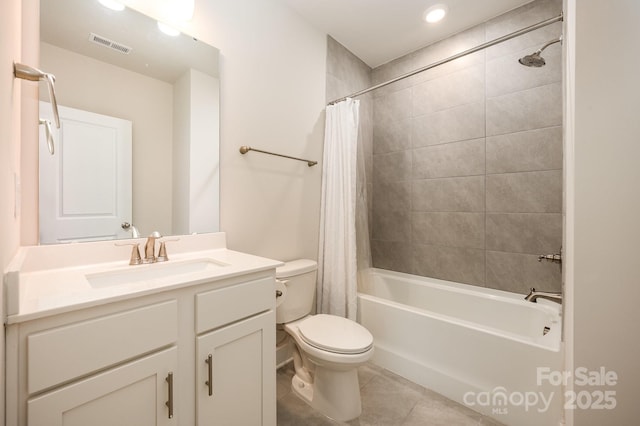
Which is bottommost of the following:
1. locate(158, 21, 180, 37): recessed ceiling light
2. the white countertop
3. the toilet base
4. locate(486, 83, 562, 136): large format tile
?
the toilet base

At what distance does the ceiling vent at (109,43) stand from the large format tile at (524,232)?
2459 millimetres

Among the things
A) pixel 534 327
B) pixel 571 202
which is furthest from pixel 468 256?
pixel 571 202

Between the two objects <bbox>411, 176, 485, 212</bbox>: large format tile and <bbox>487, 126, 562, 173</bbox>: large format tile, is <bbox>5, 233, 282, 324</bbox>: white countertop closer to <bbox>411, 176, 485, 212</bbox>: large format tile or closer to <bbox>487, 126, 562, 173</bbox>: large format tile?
<bbox>411, 176, 485, 212</bbox>: large format tile

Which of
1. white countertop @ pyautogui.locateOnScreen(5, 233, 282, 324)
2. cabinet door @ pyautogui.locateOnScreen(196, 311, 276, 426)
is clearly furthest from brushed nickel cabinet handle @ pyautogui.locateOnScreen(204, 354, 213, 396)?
white countertop @ pyautogui.locateOnScreen(5, 233, 282, 324)

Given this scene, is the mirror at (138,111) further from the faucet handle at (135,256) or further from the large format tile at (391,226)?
the large format tile at (391,226)

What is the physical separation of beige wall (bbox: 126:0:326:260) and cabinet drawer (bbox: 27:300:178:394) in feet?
2.54

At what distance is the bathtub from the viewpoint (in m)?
1.33

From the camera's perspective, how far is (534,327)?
1.71 m

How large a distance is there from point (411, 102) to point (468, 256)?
143cm

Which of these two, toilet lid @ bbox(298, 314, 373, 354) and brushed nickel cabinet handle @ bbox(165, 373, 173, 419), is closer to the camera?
brushed nickel cabinet handle @ bbox(165, 373, 173, 419)

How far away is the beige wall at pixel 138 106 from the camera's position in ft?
3.59

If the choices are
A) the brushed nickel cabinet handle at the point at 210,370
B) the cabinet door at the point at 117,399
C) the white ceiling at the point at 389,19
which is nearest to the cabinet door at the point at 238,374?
the brushed nickel cabinet handle at the point at 210,370

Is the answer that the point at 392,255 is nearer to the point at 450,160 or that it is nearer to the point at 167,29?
the point at 450,160

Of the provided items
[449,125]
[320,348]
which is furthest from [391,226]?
[320,348]
